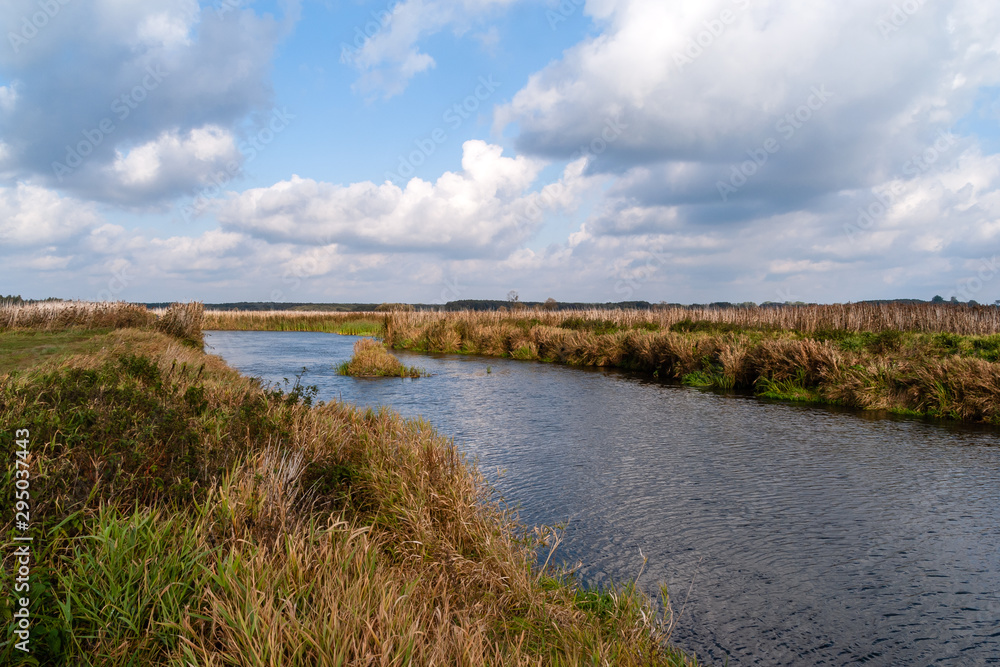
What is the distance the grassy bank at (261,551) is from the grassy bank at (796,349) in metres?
13.8

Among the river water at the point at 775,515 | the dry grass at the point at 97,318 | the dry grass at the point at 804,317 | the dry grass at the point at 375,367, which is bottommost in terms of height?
the river water at the point at 775,515

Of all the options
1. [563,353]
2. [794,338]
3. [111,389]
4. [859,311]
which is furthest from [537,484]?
[859,311]

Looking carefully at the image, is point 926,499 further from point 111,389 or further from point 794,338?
point 794,338

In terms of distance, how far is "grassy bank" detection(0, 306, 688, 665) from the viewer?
3217 mm

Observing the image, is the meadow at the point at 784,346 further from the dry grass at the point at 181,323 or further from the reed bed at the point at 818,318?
the dry grass at the point at 181,323

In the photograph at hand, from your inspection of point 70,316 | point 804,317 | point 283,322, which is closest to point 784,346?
point 804,317

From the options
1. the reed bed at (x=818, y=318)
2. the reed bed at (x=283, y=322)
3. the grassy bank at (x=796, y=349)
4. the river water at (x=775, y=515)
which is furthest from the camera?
the reed bed at (x=283, y=322)

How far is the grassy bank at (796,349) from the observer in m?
14.8

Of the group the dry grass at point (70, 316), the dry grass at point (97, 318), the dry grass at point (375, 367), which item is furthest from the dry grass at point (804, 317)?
the dry grass at point (70, 316)

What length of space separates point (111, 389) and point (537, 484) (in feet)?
19.4

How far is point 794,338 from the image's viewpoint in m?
20.3

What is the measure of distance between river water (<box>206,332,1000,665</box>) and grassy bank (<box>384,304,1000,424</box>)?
4.59ft

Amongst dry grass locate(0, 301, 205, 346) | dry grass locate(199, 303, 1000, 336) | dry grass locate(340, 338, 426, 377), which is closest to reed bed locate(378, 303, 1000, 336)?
dry grass locate(199, 303, 1000, 336)

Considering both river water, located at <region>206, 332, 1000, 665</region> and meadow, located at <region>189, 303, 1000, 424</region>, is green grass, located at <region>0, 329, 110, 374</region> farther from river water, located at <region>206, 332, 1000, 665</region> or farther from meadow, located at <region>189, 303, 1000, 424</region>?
meadow, located at <region>189, 303, 1000, 424</region>
